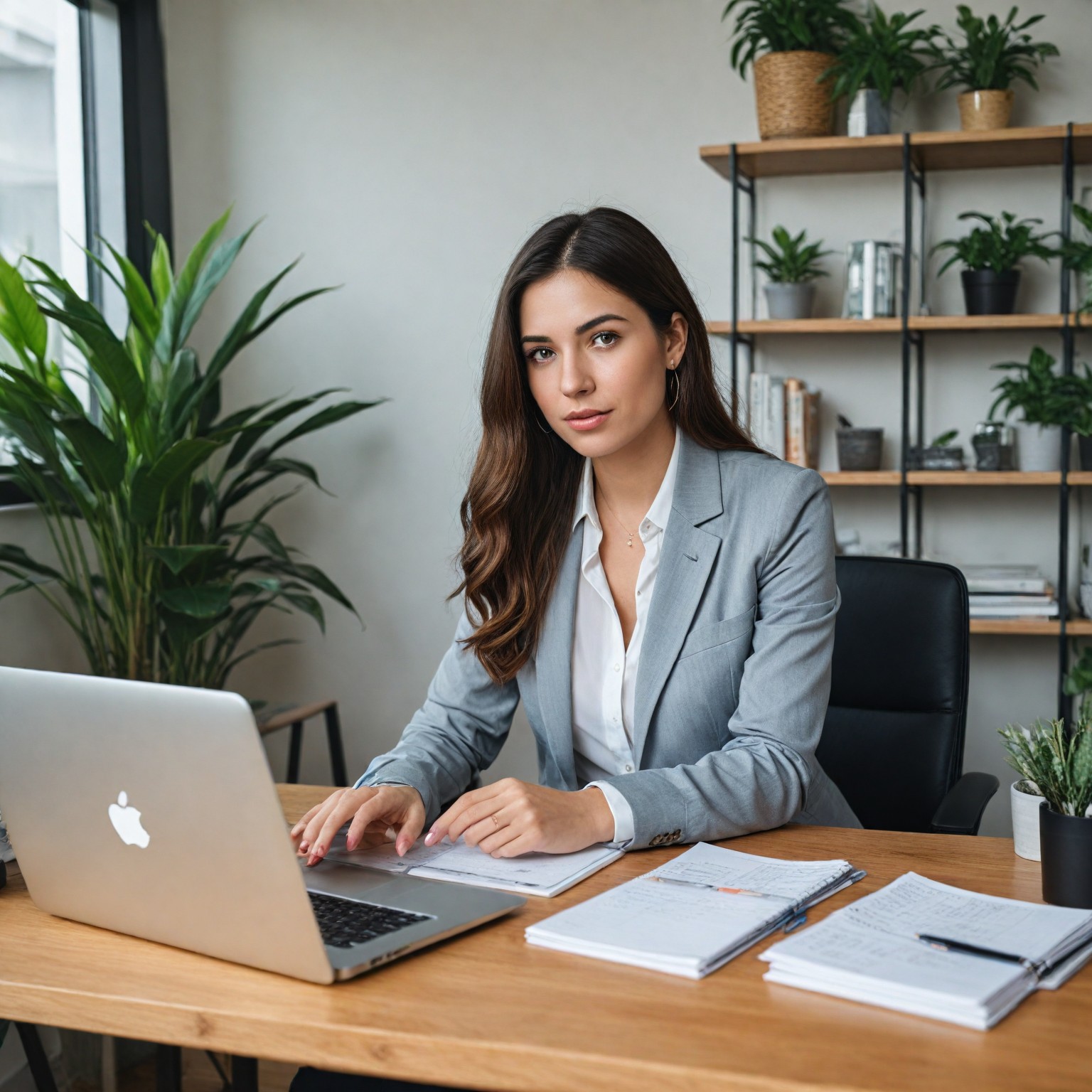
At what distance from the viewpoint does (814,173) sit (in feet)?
10.3

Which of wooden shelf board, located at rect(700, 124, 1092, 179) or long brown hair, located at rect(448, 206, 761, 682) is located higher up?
wooden shelf board, located at rect(700, 124, 1092, 179)

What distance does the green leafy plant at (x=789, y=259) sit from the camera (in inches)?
118

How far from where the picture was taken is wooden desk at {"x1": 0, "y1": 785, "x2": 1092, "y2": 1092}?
821 mm

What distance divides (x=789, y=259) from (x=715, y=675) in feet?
5.71

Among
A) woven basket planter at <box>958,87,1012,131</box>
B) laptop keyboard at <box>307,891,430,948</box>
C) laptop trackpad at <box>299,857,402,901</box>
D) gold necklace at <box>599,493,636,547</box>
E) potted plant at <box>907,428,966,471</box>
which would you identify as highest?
woven basket planter at <box>958,87,1012,131</box>

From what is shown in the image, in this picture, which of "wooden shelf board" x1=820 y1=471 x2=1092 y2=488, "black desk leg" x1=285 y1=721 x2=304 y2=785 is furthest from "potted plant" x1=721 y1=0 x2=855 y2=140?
"black desk leg" x1=285 y1=721 x2=304 y2=785

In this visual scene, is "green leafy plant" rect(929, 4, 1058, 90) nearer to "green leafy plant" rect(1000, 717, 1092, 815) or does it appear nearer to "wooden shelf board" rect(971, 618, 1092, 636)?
"wooden shelf board" rect(971, 618, 1092, 636)

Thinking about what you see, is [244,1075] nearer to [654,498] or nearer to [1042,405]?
[654,498]

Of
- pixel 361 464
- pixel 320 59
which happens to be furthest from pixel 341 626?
pixel 320 59

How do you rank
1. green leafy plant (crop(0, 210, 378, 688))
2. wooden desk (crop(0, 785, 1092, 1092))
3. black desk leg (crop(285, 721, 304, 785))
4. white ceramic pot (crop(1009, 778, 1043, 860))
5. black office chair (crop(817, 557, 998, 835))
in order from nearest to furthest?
wooden desk (crop(0, 785, 1092, 1092)) < white ceramic pot (crop(1009, 778, 1043, 860)) < black office chair (crop(817, 557, 998, 835)) < green leafy plant (crop(0, 210, 378, 688)) < black desk leg (crop(285, 721, 304, 785))

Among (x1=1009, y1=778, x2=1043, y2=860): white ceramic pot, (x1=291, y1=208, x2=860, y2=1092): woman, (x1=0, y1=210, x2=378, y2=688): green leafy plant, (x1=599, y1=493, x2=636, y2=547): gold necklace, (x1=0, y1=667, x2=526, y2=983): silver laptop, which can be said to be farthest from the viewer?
(x1=0, y1=210, x2=378, y2=688): green leafy plant

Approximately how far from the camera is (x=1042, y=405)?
2814mm

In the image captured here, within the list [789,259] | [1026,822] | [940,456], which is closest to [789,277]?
[789,259]

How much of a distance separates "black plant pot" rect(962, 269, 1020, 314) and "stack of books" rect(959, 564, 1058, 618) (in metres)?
0.64
